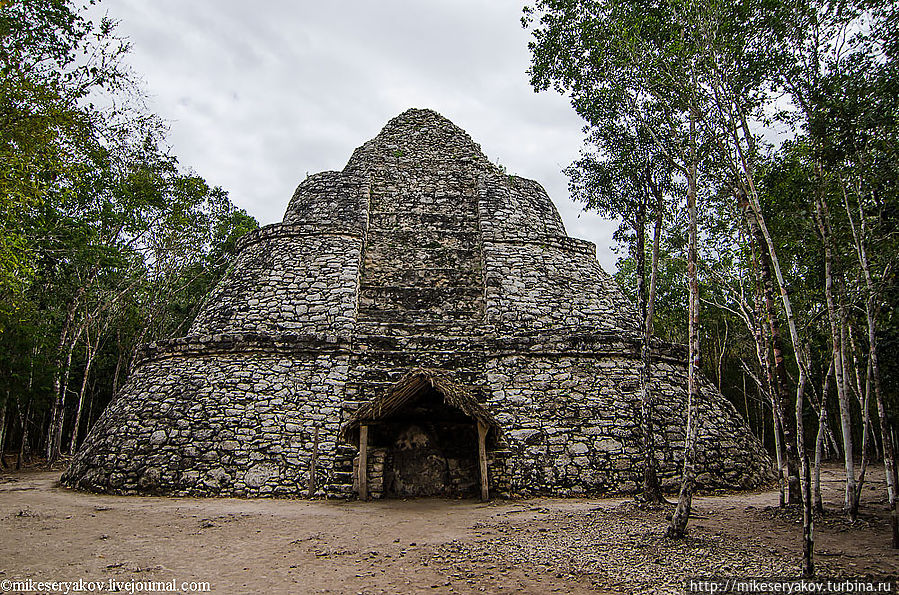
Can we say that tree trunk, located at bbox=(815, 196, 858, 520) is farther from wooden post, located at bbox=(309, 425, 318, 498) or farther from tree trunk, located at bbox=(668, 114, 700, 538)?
wooden post, located at bbox=(309, 425, 318, 498)

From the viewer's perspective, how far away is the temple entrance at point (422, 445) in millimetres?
8242

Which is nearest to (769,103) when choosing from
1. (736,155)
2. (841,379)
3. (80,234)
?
(736,155)

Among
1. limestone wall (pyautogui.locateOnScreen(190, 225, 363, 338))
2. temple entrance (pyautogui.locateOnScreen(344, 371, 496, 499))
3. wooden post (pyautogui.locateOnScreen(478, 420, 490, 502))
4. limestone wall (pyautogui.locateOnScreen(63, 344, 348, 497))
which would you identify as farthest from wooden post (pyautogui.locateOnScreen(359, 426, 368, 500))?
limestone wall (pyautogui.locateOnScreen(190, 225, 363, 338))

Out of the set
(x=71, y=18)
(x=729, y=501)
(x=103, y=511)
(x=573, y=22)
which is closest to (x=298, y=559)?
(x=103, y=511)

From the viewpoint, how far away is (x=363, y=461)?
8305mm

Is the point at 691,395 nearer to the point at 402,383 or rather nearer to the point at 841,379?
the point at 841,379

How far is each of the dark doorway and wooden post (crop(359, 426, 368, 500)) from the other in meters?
0.36

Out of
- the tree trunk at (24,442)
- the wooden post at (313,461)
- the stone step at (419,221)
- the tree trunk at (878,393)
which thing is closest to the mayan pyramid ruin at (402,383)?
the wooden post at (313,461)

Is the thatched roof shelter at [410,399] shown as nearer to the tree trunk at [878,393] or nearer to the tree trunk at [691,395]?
the tree trunk at [691,395]

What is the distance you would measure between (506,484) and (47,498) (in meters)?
7.70

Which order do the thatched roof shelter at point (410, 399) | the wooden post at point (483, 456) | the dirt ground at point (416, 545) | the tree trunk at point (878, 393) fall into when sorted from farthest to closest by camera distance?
the wooden post at point (483, 456) → the thatched roof shelter at point (410, 399) → the tree trunk at point (878, 393) → the dirt ground at point (416, 545)

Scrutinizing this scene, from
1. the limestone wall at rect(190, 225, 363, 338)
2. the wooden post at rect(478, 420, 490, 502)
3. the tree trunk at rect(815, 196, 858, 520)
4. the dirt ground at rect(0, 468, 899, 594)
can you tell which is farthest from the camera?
the limestone wall at rect(190, 225, 363, 338)

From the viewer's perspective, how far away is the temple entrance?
824cm

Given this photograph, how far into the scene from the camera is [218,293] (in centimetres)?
1202
